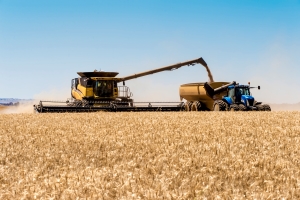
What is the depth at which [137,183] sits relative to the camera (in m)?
5.39

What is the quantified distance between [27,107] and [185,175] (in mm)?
41692

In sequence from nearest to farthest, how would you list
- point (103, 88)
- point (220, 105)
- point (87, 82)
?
point (220, 105) → point (87, 82) → point (103, 88)

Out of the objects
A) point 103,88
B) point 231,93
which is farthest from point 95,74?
point 231,93

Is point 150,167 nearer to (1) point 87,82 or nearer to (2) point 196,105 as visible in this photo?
(1) point 87,82

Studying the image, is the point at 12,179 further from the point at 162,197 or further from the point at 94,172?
the point at 162,197

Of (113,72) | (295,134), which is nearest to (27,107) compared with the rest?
(113,72)

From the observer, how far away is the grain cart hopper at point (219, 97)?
92.6 feet

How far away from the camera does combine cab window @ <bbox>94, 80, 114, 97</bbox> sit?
30.9 m

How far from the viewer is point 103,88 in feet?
102

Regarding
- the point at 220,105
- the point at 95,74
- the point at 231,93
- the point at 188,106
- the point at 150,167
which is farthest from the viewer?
the point at 188,106

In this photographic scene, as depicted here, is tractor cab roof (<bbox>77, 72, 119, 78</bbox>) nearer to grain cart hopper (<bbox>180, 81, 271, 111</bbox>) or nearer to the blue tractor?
grain cart hopper (<bbox>180, 81, 271, 111</bbox>)

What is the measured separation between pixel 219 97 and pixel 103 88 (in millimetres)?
8028

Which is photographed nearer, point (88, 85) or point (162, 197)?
point (162, 197)

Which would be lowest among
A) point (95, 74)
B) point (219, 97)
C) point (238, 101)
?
point (238, 101)
